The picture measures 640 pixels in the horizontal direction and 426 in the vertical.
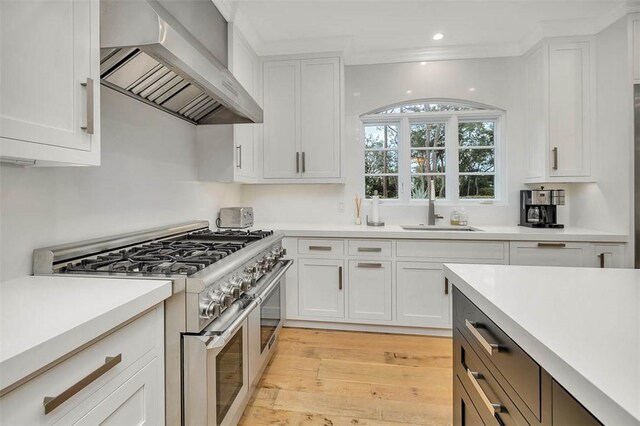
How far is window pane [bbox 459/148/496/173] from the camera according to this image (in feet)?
10.8

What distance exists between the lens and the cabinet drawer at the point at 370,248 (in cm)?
271

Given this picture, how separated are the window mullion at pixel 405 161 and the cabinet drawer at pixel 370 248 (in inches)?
33.3

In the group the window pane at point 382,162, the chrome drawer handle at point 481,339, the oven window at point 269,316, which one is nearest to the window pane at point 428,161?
the window pane at point 382,162

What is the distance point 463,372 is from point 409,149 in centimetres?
259

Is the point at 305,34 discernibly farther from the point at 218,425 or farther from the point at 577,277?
the point at 218,425

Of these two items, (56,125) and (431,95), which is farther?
(431,95)

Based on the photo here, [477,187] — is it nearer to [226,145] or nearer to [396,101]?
[396,101]

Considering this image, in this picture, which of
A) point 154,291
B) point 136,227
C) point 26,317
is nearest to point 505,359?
point 154,291

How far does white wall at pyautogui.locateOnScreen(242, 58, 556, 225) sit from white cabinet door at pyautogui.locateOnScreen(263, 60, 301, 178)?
0.37 m

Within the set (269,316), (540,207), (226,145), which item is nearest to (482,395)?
(269,316)

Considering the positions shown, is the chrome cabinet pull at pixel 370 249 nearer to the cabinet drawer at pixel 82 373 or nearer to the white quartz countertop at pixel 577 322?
the white quartz countertop at pixel 577 322

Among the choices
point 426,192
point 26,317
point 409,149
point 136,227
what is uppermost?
point 409,149

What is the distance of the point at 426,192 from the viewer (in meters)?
3.36

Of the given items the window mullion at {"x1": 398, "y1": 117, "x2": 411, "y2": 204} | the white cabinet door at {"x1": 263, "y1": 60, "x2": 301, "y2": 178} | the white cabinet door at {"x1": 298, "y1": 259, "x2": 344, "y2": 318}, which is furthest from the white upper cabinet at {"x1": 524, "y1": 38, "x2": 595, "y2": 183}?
the white cabinet door at {"x1": 263, "y1": 60, "x2": 301, "y2": 178}
